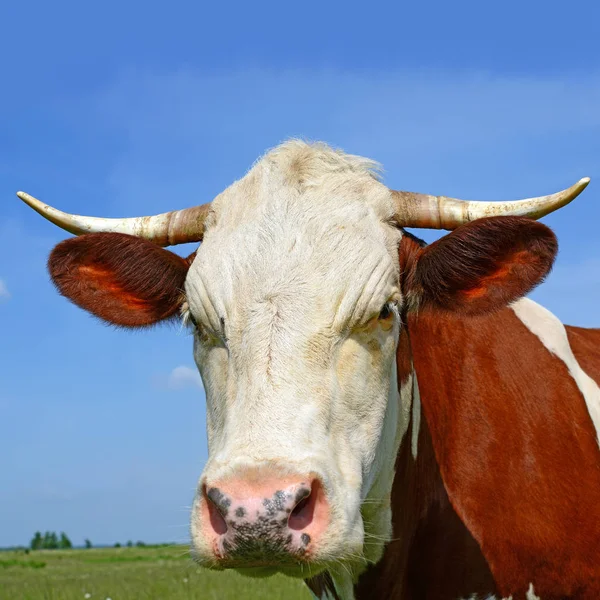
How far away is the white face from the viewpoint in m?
3.65

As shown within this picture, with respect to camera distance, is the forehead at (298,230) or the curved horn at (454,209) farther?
the curved horn at (454,209)

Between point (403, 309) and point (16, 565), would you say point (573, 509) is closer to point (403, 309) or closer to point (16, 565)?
point (403, 309)

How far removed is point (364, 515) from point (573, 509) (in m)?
1.56

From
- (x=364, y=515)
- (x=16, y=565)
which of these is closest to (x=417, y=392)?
(x=364, y=515)

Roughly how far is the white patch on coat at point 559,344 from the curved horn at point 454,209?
3.69 ft

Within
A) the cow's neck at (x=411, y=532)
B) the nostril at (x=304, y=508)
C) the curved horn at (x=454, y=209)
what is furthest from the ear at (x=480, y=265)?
the nostril at (x=304, y=508)

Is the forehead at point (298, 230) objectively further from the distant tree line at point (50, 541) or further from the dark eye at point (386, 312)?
the distant tree line at point (50, 541)

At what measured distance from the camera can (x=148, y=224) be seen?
18.6ft

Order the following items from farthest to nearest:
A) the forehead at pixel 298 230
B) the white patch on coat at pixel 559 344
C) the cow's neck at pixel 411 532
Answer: the white patch on coat at pixel 559 344 < the cow's neck at pixel 411 532 < the forehead at pixel 298 230

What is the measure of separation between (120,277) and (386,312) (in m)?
1.80

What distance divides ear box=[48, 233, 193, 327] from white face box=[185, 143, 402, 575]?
460 mm

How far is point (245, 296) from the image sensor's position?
4.29 meters

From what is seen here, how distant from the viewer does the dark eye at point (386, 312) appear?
14.9 ft

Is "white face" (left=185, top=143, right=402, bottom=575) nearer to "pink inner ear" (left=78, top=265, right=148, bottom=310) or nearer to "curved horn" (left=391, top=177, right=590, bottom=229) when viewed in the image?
"curved horn" (left=391, top=177, right=590, bottom=229)
